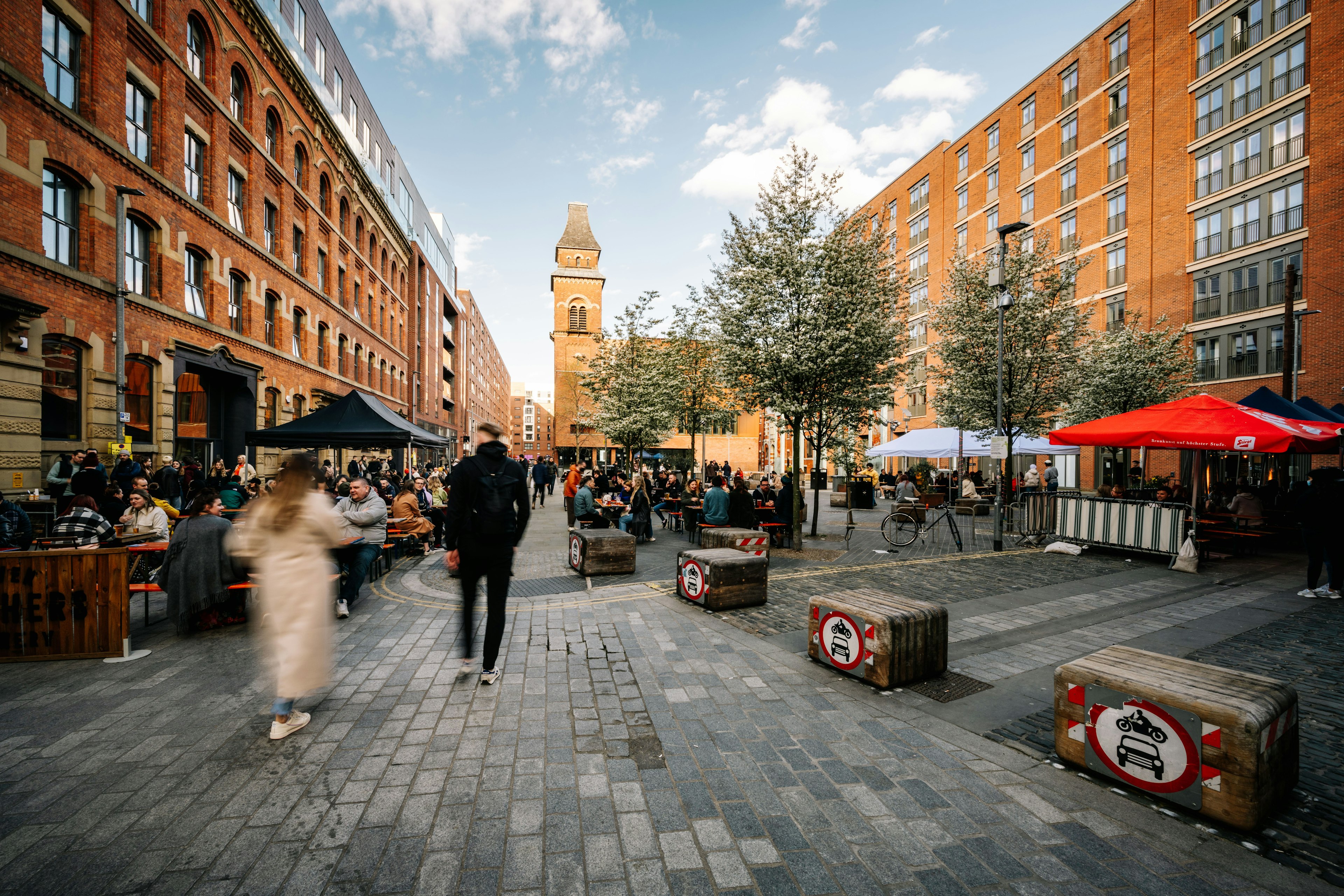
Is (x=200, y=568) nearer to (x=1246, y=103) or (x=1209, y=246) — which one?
(x=1209, y=246)

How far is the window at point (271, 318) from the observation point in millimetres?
20594

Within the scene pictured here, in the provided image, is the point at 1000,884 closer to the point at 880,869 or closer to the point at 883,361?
the point at 880,869

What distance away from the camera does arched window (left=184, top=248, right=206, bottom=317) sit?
1606 centimetres

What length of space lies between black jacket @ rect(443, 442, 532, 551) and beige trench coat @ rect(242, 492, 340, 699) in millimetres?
885

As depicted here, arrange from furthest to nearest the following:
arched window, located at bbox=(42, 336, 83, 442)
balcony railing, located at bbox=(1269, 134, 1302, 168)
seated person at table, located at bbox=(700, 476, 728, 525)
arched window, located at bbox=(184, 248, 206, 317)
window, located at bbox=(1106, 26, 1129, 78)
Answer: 1. window, located at bbox=(1106, 26, 1129, 78)
2. balcony railing, located at bbox=(1269, 134, 1302, 168)
3. arched window, located at bbox=(184, 248, 206, 317)
4. arched window, located at bbox=(42, 336, 83, 442)
5. seated person at table, located at bbox=(700, 476, 728, 525)

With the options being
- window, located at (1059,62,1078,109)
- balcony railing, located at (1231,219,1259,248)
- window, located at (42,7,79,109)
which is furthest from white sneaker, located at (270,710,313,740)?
window, located at (1059,62,1078,109)

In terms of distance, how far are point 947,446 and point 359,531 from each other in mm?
21409

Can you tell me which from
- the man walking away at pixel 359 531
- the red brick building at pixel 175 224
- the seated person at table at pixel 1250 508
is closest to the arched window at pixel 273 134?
the red brick building at pixel 175 224

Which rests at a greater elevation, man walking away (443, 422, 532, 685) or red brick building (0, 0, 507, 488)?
red brick building (0, 0, 507, 488)

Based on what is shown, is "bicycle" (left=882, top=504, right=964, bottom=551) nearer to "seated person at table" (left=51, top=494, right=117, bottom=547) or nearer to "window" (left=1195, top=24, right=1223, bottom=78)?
"seated person at table" (left=51, top=494, right=117, bottom=547)

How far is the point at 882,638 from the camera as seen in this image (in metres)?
4.53

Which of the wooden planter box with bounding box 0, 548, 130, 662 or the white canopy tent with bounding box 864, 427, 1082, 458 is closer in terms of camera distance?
the wooden planter box with bounding box 0, 548, 130, 662

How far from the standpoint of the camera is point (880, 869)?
2496mm

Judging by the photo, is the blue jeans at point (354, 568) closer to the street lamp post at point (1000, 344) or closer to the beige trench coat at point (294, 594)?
the beige trench coat at point (294, 594)
